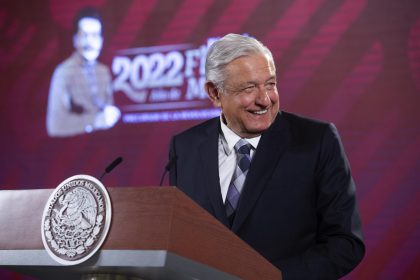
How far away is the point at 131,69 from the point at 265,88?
5.94 ft

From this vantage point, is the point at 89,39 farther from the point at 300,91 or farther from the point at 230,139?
the point at 230,139

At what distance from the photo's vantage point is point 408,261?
130 inches

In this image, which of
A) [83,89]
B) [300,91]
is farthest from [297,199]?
[83,89]

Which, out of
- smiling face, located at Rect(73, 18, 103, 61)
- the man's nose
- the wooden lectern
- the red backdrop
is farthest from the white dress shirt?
smiling face, located at Rect(73, 18, 103, 61)

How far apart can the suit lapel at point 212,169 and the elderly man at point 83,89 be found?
163 centimetres

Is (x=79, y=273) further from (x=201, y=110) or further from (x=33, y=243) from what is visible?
(x=201, y=110)

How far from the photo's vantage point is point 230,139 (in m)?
2.17

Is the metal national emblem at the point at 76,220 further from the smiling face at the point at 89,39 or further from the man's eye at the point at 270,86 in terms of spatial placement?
the smiling face at the point at 89,39

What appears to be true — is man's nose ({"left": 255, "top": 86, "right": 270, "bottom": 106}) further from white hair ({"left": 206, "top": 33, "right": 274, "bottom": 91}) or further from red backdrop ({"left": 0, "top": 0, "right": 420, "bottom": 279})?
red backdrop ({"left": 0, "top": 0, "right": 420, "bottom": 279})

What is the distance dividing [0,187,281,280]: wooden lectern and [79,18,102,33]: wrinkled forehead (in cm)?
252

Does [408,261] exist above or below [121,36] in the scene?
below

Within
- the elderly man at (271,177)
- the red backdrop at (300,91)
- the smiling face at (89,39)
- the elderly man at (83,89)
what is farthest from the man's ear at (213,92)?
the smiling face at (89,39)

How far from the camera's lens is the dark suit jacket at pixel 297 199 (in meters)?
1.93

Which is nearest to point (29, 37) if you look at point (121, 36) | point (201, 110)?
point (121, 36)
